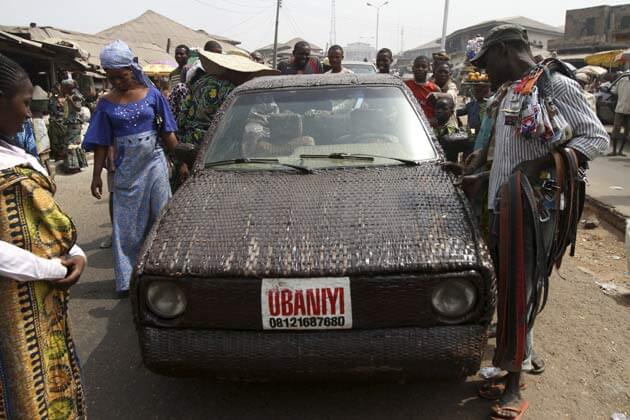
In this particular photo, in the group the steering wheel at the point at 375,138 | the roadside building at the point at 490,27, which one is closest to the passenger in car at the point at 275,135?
the steering wheel at the point at 375,138

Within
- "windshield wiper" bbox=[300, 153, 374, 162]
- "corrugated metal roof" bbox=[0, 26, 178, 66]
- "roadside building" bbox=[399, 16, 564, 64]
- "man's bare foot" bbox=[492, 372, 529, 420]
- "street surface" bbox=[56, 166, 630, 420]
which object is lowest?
"street surface" bbox=[56, 166, 630, 420]

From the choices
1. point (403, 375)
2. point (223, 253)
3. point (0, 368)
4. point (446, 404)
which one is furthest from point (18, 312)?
point (446, 404)

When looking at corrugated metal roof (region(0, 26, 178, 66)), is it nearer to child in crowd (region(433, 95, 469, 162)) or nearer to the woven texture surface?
child in crowd (region(433, 95, 469, 162))

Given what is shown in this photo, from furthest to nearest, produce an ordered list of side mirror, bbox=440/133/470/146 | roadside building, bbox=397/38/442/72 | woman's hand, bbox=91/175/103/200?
roadside building, bbox=397/38/442/72, woman's hand, bbox=91/175/103/200, side mirror, bbox=440/133/470/146

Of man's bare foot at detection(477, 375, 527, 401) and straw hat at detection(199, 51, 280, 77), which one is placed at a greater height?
straw hat at detection(199, 51, 280, 77)

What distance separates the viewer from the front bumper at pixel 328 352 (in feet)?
7.36

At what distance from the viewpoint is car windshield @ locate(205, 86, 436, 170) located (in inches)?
127

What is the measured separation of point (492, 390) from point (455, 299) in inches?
30.7

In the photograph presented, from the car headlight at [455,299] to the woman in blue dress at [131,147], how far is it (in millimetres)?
2560

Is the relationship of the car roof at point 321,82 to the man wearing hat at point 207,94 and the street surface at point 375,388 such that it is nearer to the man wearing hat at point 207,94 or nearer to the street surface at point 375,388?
the man wearing hat at point 207,94

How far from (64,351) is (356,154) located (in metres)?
1.97

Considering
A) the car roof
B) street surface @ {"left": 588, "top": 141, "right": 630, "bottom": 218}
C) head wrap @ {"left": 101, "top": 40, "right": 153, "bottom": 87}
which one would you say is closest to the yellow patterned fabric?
the car roof

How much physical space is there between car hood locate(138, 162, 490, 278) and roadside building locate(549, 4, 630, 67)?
34.8 meters

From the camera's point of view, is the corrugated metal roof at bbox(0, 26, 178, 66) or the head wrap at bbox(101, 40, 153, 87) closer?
the head wrap at bbox(101, 40, 153, 87)
